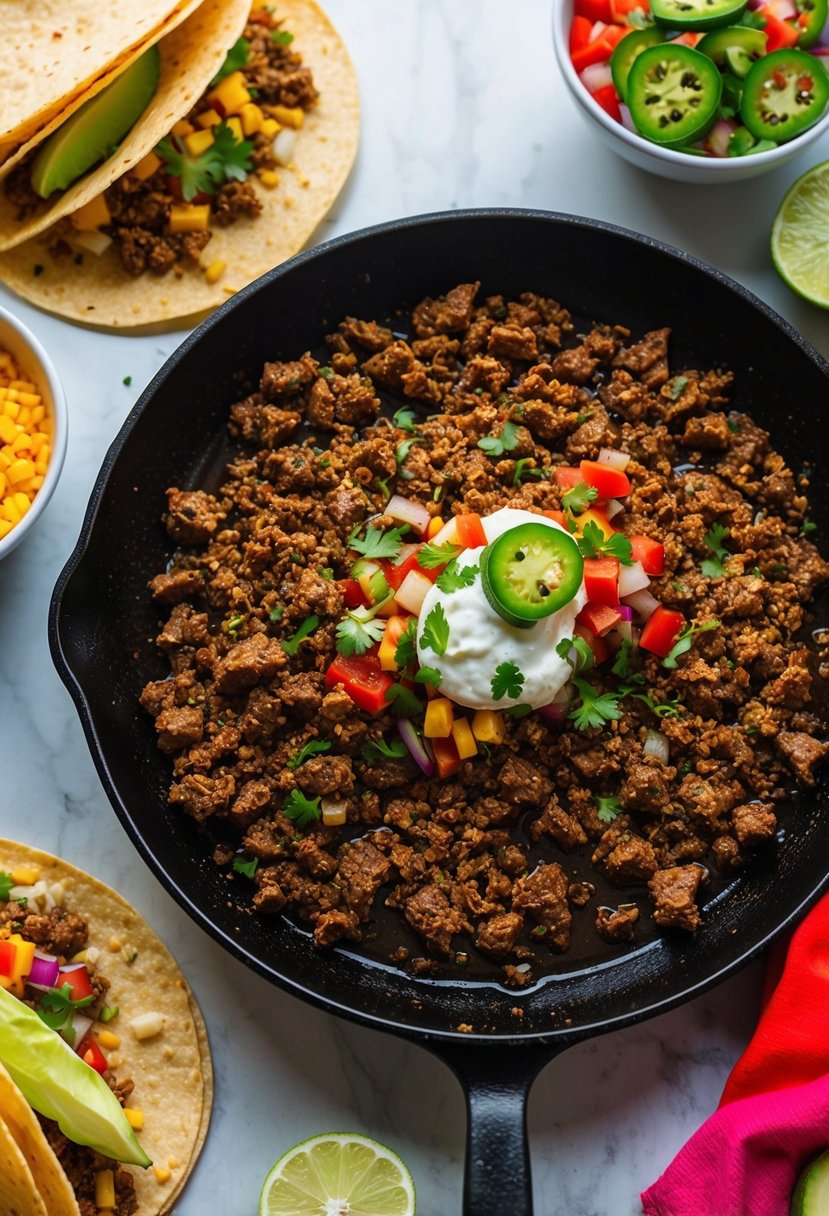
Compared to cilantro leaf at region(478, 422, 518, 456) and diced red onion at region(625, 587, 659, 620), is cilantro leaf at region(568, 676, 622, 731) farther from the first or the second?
cilantro leaf at region(478, 422, 518, 456)

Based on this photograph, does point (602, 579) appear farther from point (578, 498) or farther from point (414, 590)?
point (414, 590)

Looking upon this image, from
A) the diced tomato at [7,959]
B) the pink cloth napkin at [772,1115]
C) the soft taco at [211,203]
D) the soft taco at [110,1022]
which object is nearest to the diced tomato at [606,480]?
the soft taco at [211,203]

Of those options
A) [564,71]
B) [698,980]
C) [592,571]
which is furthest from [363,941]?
[564,71]

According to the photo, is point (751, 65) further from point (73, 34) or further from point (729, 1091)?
point (729, 1091)

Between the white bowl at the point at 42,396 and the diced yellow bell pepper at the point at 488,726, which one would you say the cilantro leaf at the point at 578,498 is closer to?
the diced yellow bell pepper at the point at 488,726

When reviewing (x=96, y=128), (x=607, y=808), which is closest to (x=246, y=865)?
(x=607, y=808)
